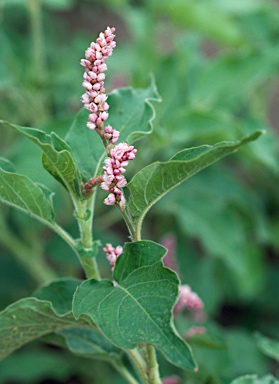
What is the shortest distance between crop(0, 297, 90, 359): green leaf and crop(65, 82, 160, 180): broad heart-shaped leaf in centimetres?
15

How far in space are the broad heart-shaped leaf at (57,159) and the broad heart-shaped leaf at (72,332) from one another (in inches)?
5.7

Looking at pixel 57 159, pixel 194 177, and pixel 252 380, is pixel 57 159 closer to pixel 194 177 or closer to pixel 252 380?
pixel 252 380

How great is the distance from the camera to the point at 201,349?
1147mm

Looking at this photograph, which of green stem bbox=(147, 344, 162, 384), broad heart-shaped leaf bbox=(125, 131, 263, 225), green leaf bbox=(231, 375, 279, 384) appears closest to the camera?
broad heart-shaped leaf bbox=(125, 131, 263, 225)

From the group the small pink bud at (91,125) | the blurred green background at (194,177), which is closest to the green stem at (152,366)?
the small pink bud at (91,125)

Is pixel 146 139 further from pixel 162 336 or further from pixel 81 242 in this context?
pixel 162 336

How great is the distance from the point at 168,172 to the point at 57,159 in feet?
0.37

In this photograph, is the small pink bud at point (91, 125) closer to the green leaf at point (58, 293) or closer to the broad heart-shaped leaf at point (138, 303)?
the broad heart-shaped leaf at point (138, 303)

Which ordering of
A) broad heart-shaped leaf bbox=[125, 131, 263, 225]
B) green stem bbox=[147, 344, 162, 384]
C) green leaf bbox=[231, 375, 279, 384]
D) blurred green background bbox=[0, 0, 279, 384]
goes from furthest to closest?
blurred green background bbox=[0, 0, 279, 384] → green leaf bbox=[231, 375, 279, 384] → green stem bbox=[147, 344, 162, 384] → broad heart-shaped leaf bbox=[125, 131, 263, 225]

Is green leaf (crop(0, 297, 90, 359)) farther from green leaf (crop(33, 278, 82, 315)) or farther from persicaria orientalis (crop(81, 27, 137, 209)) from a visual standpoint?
persicaria orientalis (crop(81, 27, 137, 209))

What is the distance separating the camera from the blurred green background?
1359 mm

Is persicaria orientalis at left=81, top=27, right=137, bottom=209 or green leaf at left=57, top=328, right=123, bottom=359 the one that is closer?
persicaria orientalis at left=81, top=27, right=137, bottom=209

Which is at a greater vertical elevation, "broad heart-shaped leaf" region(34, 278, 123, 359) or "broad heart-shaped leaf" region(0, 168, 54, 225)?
"broad heart-shaped leaf" region(0, 168, 54, 225)

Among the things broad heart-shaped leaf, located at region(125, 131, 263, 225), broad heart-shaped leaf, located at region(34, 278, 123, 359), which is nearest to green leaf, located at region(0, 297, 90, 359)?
broad heart-shaped leaf, located at region(34, 278, 123, 359)
